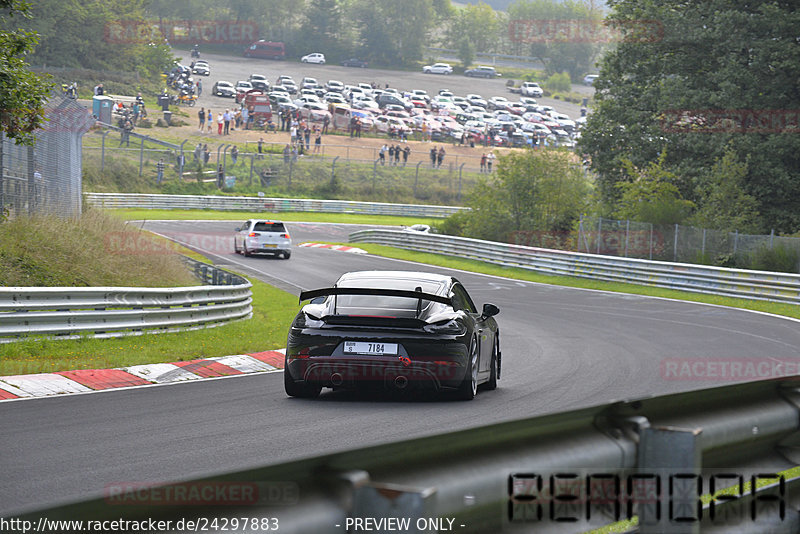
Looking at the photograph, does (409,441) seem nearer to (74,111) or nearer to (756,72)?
(74,111)

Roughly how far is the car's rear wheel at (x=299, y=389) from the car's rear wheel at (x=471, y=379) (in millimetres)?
1557

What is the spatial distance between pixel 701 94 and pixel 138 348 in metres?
27.6

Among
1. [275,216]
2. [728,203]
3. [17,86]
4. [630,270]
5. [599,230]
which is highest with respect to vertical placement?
[17,86]

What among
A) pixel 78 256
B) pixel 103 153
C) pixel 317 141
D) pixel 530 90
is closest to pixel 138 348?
pixel 78 256

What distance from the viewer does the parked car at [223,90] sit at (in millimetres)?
100938

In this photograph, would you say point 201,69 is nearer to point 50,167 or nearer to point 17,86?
point 50,167

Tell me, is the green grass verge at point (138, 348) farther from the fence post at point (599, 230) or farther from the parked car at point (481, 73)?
the parked car at point (481, 73)

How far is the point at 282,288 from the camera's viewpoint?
28141mm

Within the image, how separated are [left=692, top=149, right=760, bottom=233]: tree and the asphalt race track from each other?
12766 mm

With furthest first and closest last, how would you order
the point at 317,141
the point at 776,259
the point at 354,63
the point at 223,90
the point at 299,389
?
the point at 354,63 < the point at 223,90 < the point at 317,141 < the point at 776,259 < the point at 299,389

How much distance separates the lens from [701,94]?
3691 centimetres

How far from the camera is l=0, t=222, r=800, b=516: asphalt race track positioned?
24.1 feet

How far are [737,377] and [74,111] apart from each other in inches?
621

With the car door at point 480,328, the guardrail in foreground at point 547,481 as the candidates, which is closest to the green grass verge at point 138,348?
the car door at point 480,328
